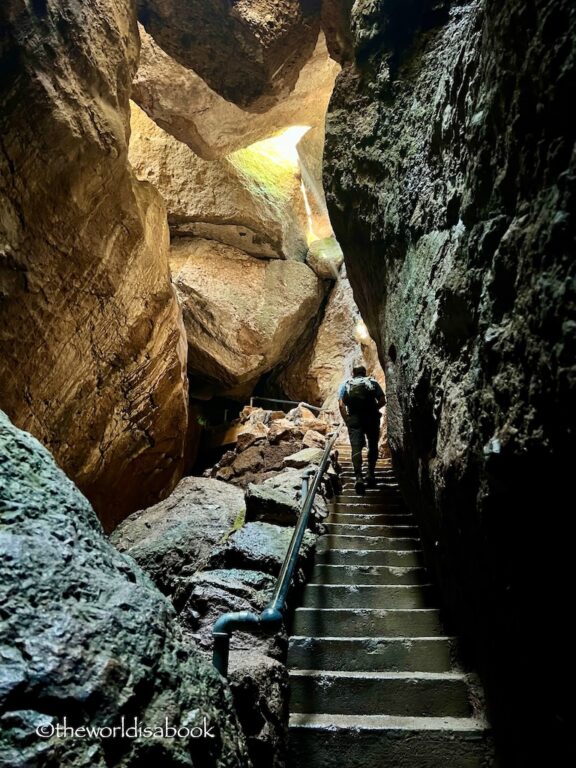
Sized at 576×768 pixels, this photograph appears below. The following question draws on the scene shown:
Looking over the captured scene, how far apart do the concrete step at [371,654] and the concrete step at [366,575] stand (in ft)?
2.69

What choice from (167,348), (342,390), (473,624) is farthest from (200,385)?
(473,624)

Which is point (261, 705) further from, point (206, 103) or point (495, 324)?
point (206, 103)

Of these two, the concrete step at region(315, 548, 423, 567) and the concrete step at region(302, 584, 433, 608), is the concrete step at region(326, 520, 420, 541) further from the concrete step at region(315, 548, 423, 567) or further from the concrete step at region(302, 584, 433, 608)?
the concrete step at region(302, 584, 433, 608)

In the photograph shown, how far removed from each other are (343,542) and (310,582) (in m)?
0.75

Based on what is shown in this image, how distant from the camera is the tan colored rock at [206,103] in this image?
33.6 ft

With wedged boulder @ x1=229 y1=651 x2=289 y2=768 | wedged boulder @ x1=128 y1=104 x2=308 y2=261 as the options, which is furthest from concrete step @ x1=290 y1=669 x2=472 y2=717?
wedged boulder @ x1=128 y1=104 x2=308 y2=261

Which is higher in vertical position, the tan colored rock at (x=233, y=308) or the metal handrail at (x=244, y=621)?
the tan colored rock at (x=233, y=308)

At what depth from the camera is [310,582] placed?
14.0ft

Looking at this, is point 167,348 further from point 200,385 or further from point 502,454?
point 502,454

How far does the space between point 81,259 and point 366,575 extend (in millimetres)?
5720

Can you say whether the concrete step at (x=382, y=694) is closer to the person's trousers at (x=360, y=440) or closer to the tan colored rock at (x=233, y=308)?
the person's trousers at (x=360, y=440)

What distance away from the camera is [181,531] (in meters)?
5.28

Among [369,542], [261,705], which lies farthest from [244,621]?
[369,542]

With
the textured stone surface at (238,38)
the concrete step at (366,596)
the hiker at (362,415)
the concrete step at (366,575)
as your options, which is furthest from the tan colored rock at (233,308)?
the concrete step at (366,596)
